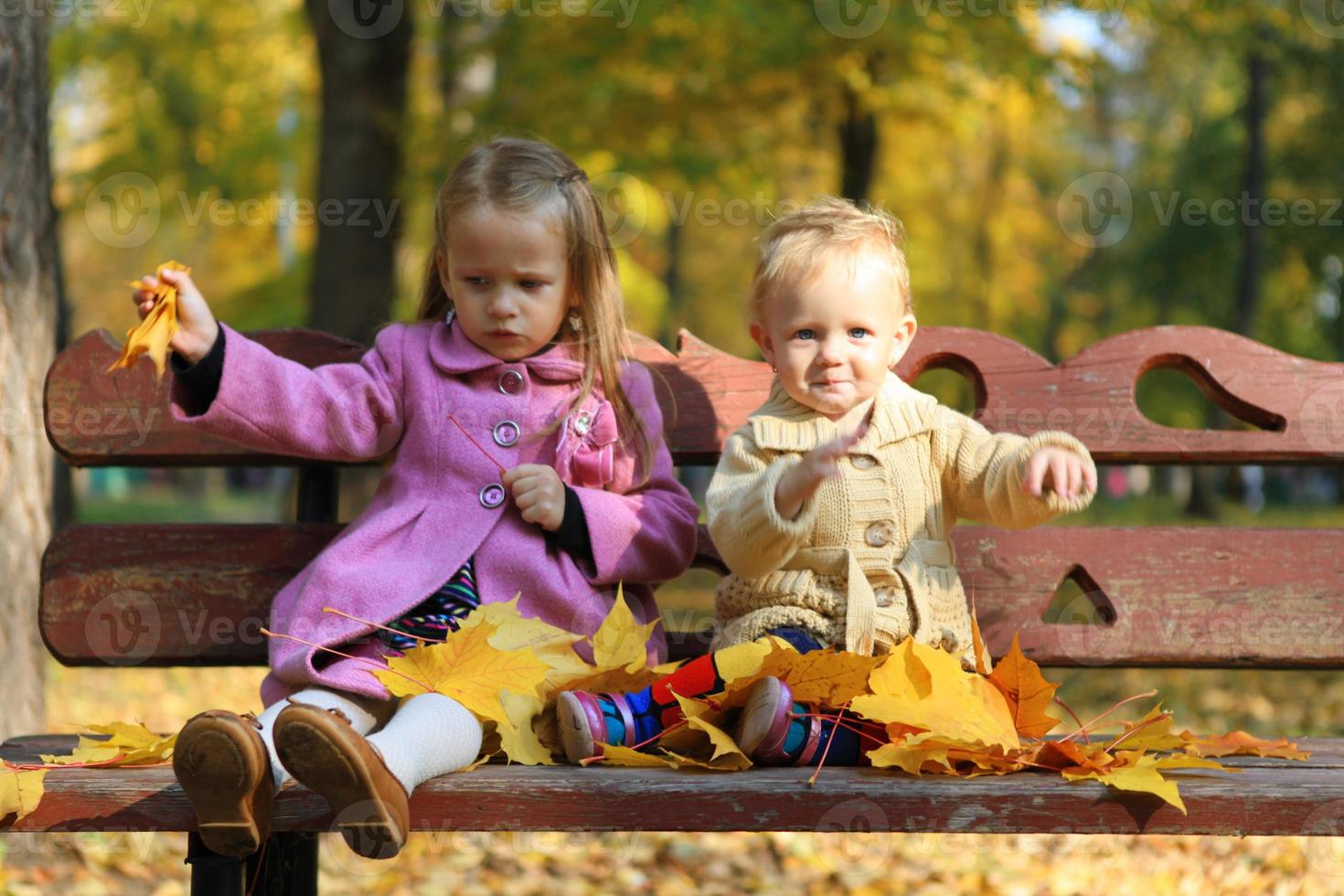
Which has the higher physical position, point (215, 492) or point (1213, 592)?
point (1213, 592)

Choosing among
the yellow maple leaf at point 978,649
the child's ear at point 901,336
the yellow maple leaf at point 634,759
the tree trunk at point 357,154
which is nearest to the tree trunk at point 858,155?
the tree trunk at point 357,154

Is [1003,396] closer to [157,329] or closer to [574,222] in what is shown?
[574,222]

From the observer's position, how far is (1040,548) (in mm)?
2730

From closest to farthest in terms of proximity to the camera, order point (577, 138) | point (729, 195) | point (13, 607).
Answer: point (13, 607)
point (577, 138)
point (729, 195)

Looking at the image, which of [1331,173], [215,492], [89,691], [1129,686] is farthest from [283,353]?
[215,492]

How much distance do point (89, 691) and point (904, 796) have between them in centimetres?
555

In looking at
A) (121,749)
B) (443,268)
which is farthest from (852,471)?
(121,749)

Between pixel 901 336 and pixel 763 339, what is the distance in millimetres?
248

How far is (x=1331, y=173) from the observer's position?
14.0 m

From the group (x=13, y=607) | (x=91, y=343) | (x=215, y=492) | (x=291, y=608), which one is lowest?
(x=215, y=492)

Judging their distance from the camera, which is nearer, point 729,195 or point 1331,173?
point 729,195

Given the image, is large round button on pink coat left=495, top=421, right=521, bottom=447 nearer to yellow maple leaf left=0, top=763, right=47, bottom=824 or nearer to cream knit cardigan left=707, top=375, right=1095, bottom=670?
cream knit cardigan left=707, top=375, right=1095, bottom=670

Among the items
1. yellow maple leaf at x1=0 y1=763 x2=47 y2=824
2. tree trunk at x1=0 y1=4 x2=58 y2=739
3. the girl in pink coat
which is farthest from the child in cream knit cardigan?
tree trunk at x1=0 y1=4 x2=58 y2=739

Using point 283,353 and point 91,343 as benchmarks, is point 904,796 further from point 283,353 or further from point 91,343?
point 91,343
